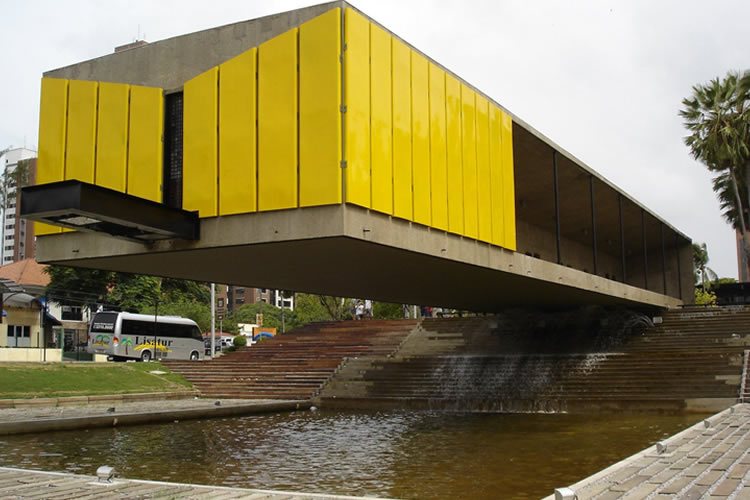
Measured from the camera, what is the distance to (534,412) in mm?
23641

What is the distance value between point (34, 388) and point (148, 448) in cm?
1256

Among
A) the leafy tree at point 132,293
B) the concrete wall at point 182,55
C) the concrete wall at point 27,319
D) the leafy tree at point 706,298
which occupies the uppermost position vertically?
the concrete wall at point 182,55

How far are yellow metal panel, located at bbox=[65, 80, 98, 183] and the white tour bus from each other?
26810mm

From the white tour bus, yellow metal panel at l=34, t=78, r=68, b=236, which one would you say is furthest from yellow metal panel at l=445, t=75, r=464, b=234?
the white tour bus

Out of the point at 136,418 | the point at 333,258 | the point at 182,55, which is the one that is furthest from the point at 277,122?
the point at 136,418

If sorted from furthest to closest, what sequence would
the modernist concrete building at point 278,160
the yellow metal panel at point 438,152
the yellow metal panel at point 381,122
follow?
the yellow metal panel at point 438,152, the yellow metal panel at point 381,122, the modernist concrete building at point 278,160

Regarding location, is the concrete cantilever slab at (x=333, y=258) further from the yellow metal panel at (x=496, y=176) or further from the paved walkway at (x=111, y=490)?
the paved walkway at (x=111, y=490)

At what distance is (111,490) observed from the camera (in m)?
8.35

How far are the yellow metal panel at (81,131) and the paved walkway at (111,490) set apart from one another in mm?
8931

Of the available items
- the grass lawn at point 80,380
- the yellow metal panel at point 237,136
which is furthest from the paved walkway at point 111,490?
the grass lawn at point 80,380

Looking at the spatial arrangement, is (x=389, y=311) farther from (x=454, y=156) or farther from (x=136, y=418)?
(x=454, y=156)

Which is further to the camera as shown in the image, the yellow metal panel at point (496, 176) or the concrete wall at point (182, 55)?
the yellow metal panel at point (496, 176)

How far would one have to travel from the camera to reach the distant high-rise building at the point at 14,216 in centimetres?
7062

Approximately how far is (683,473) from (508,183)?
1288cm
